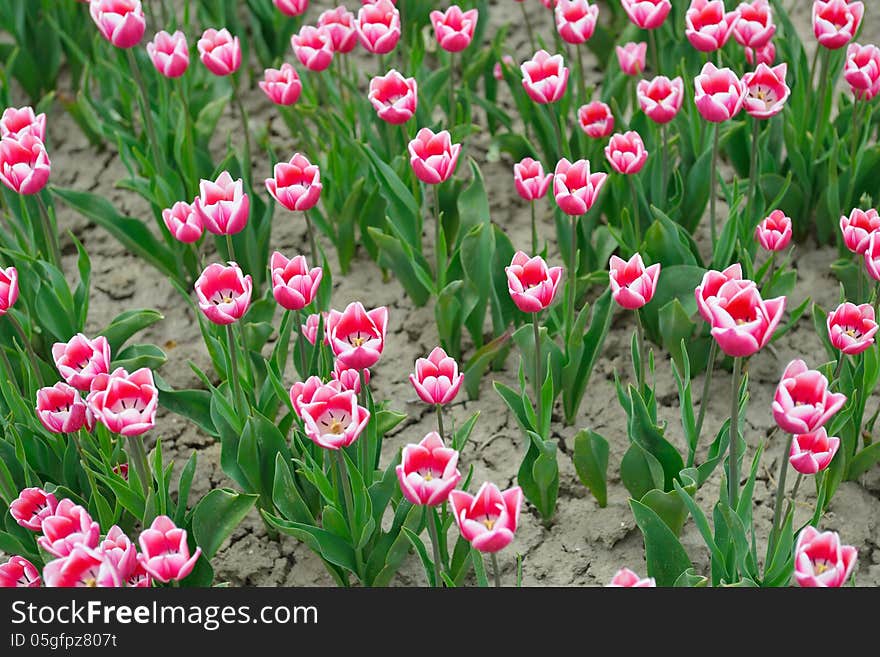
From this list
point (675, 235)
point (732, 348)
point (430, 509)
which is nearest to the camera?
point (732, 348)

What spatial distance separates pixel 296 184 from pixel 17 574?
0.94 metres

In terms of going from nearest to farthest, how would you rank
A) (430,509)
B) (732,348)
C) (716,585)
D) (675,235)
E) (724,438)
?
(732,348) → (430,509) → (716,585) → (724,438) → (675,235)

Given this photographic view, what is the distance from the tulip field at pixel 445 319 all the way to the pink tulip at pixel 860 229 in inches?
0.5

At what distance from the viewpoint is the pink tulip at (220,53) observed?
2936mm

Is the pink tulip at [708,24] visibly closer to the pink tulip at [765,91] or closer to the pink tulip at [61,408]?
the pink tulip at [765,91]

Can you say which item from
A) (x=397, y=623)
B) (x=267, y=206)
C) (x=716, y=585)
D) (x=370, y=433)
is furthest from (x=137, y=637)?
(x=267, y=206)

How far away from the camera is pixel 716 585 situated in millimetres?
2262

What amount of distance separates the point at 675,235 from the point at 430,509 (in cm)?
103

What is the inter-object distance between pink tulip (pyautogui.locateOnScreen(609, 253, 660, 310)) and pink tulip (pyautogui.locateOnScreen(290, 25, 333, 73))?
985mm

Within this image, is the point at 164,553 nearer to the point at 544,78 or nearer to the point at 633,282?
the point at 633,282

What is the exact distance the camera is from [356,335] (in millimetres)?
2199

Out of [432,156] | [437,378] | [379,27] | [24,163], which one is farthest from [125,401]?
[379,27]

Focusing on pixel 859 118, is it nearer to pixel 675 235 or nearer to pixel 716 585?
pixel 675 235

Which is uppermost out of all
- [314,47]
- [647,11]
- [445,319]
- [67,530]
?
[647,11]
